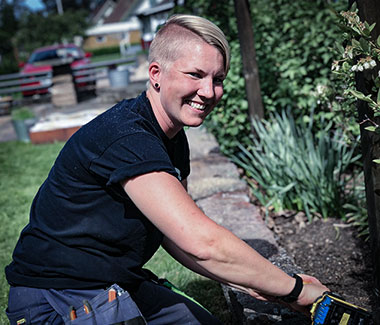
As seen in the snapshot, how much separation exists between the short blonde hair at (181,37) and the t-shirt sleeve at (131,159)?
293 millimetres

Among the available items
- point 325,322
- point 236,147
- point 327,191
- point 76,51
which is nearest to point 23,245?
point 325,322

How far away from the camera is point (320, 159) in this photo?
11.3 ft

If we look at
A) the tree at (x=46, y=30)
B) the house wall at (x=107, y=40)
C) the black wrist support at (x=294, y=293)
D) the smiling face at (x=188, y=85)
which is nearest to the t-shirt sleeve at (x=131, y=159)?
the smiling face at (x=188, y=85)

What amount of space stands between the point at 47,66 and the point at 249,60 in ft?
39.8

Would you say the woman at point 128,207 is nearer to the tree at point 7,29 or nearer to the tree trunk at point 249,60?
the tree trunk at point 249,60

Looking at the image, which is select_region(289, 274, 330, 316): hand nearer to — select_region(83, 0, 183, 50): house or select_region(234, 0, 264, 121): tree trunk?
select_region(234, 0, 264, 121): tree trunk

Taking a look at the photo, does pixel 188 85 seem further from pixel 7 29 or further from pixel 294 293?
pixel 7 29

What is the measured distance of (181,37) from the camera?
5.06 ft

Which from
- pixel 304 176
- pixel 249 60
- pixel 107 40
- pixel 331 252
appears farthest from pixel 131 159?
pixel 107 40

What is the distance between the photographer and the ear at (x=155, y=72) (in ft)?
5.27

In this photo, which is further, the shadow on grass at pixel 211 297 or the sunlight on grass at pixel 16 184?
the sunlight on grass at pixel 16 184

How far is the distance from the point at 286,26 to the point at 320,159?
170 cm

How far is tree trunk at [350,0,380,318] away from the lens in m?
1.71

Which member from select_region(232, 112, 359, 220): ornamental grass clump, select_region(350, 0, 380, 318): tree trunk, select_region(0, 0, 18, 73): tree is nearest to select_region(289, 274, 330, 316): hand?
select_region(350, 0, 380, 318): tree trunk
